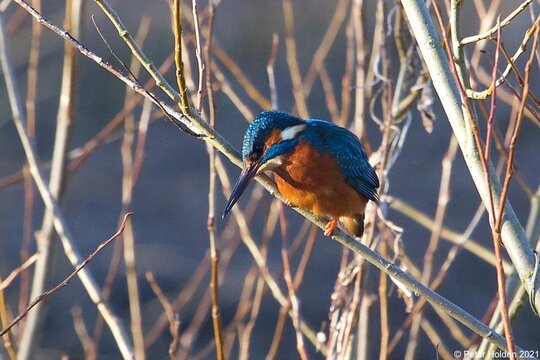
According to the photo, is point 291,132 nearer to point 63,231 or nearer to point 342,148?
point 342,148

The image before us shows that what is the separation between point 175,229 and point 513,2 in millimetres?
6504

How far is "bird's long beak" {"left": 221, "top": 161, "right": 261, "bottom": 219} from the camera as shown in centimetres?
284

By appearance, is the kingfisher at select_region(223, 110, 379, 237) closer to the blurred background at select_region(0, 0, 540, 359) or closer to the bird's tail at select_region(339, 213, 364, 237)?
the bird's tail at select_region(339, 213, 364, 237)

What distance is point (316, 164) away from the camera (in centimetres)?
351

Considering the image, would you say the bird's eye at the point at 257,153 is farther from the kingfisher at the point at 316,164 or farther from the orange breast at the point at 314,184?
the orange breast at the point at 314,184

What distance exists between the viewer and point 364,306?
131 inches

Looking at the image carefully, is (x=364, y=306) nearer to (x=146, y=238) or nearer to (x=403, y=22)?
(x=403, y=22)

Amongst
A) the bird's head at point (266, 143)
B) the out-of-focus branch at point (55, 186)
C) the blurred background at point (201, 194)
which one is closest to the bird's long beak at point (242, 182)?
the bird's head at point (266, 143)

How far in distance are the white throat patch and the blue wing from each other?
47mm

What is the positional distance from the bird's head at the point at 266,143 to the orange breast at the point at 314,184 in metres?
0.06

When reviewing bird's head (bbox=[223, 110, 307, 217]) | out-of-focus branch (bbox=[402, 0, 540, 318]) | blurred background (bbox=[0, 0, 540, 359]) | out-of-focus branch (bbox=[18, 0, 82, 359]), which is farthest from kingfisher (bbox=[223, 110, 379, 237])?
blurred background (bbox=[0, 0, 540, 359])

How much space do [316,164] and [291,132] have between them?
200mm

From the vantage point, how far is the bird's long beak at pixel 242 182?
112 inches

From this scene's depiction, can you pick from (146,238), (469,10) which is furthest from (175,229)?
(469,10)
